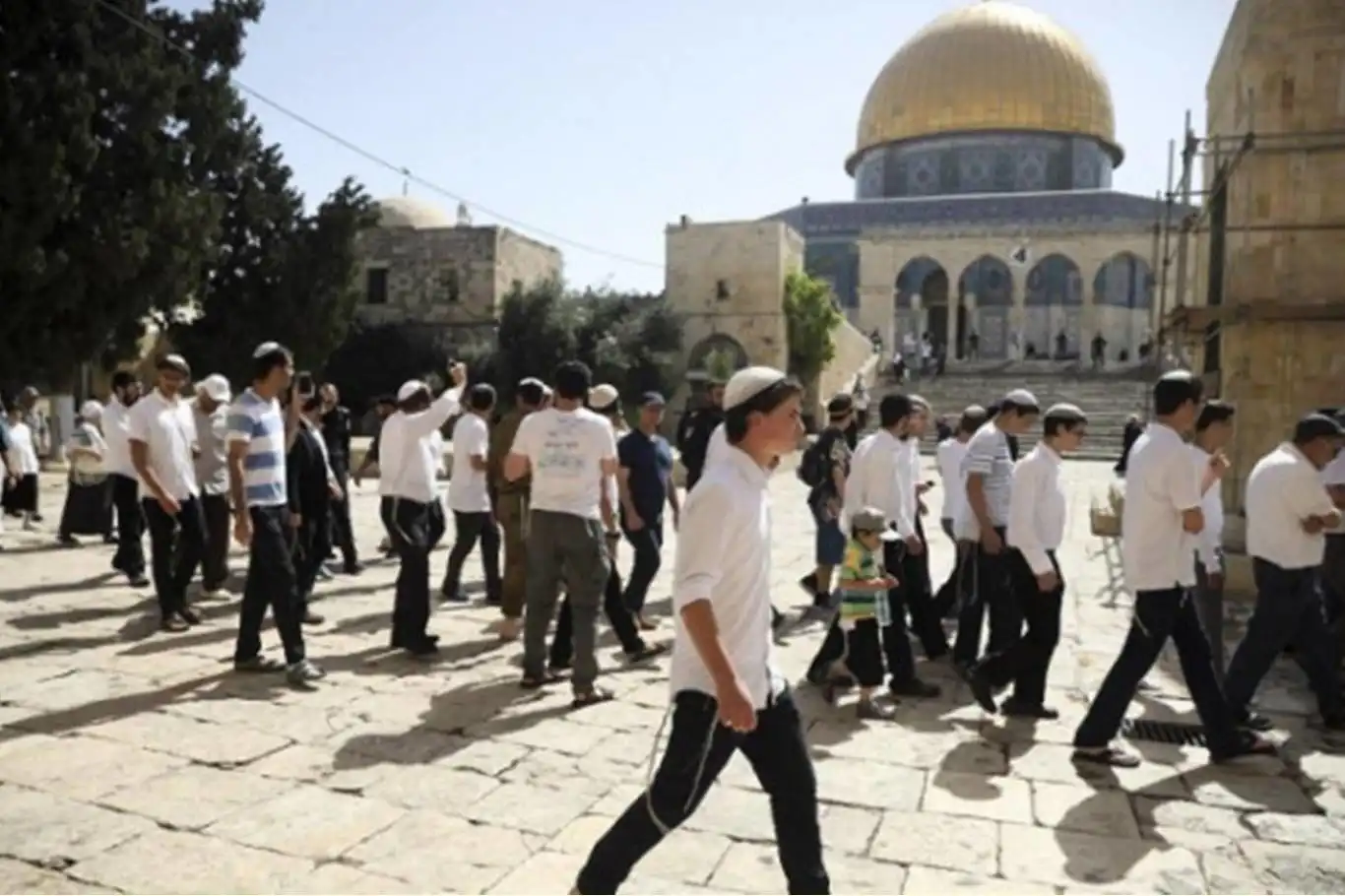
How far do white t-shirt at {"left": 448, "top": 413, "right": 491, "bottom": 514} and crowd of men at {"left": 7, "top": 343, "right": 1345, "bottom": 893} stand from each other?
0.07ft

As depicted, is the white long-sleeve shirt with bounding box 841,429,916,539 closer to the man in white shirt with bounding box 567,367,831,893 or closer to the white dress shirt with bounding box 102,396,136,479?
the man in white shirt with bounding box 567,367,831,893

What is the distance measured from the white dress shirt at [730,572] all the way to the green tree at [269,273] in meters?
22.1

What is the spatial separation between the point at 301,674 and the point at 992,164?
40260mm

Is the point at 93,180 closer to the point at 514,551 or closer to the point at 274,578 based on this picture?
the point at 514,551

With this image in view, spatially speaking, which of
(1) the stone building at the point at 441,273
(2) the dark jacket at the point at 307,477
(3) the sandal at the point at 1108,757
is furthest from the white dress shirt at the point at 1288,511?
(1) the stone building at the point at 441,273

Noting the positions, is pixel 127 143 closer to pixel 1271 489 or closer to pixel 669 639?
pixel 669 639

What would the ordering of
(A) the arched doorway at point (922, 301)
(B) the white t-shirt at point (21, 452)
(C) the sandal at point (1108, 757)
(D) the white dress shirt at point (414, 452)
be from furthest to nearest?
(A) the arched doorway at point (922, 301) → (B) the white t-shirt at point (21, 452) → (D) the white dress shirt at point (414, 452) → (C) the sandal at point (1108, 757)

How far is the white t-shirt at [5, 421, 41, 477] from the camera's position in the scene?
1012cm

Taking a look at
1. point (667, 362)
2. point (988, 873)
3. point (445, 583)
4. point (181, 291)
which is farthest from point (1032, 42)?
point (988, 873)

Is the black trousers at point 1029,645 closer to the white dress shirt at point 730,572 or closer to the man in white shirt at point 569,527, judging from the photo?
the man in white shirt at point 569,527

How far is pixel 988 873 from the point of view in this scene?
344 cm

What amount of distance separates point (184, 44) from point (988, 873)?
22.3m

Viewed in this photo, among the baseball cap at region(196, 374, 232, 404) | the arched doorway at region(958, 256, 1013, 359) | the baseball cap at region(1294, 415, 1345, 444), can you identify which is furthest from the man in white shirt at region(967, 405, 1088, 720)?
the arched doorway at region(958, 256, 1013, 359)

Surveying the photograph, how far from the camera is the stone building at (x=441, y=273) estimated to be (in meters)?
31.8
